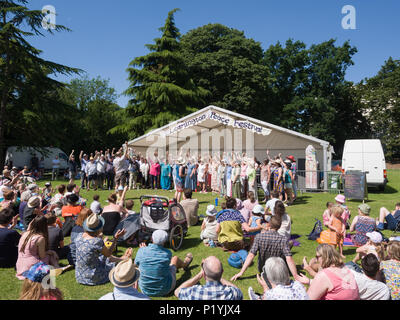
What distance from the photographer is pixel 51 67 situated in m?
21.8

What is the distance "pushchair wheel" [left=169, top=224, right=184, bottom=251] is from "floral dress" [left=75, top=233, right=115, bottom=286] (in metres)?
1.72

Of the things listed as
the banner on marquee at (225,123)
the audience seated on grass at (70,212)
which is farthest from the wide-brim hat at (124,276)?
the banner on marquee at (225,123)

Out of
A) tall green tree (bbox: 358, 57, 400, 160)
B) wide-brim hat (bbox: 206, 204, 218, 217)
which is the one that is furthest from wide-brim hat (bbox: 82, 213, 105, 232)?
tall green tree (bbox: 358, 57, 400, 160)

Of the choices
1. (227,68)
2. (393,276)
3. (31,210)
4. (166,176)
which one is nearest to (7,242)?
(31,210)

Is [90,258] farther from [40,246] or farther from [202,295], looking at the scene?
[202,295]

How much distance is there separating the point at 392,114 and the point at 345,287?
147 feet

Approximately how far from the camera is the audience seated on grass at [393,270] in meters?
3.22

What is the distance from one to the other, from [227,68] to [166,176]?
18272 millimetres

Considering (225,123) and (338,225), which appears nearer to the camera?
(338,225)

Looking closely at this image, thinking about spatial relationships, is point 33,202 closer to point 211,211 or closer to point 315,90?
point 211,211

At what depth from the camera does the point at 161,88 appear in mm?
27188

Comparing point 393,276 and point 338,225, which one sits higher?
point 338,225

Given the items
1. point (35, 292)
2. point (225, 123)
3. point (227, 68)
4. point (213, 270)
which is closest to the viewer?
point (35, 292)
